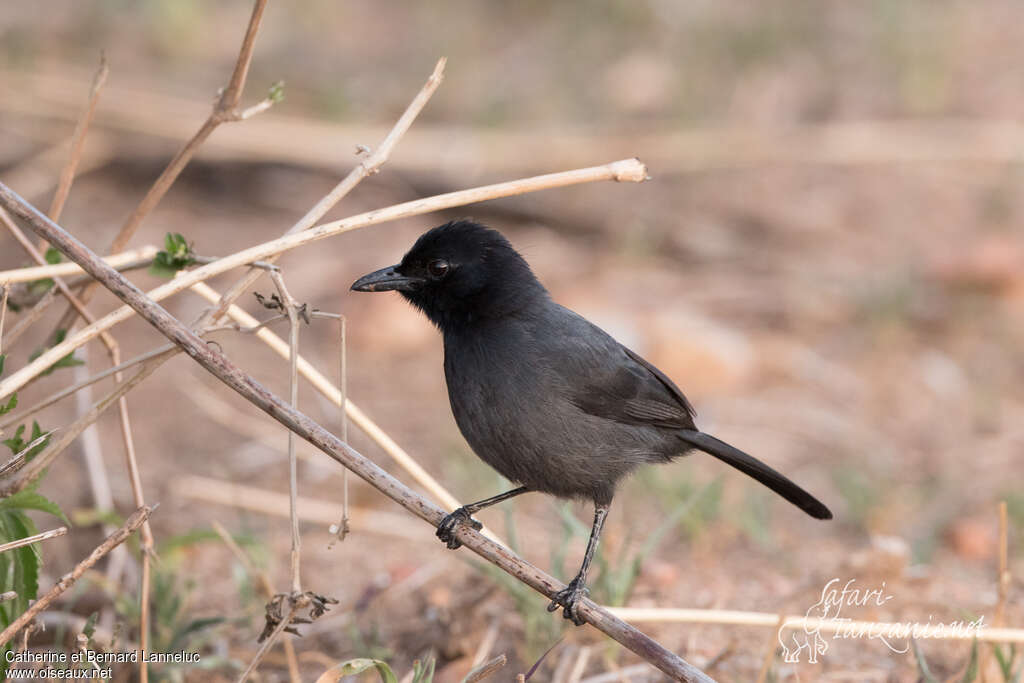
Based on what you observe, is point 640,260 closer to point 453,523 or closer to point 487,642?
point 487,642

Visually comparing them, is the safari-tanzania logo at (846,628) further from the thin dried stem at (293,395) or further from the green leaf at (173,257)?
the green leaf at (173,257)

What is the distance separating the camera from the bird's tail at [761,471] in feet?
11.3

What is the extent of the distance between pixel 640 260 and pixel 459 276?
14.2 feet

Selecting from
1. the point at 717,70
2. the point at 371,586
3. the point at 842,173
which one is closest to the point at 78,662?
the point at 371,586

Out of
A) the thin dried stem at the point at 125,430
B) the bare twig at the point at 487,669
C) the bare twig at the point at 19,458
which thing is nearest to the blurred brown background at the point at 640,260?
the thin dried stem at the point at 125,430

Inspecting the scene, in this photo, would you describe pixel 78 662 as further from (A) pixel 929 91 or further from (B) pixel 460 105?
(A) pixel 929 91

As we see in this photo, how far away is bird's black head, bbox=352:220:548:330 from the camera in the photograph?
130 inches

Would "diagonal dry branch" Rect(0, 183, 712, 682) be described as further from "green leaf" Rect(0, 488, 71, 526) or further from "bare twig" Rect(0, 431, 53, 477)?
"green leaf" Rect(0, 488, 71, 526)

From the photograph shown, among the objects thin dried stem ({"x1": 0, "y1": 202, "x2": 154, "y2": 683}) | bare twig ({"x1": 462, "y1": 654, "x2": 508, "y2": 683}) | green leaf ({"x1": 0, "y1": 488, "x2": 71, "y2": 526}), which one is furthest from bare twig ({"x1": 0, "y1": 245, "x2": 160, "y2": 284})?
bare twig ({"x1": 462, "y1": 654, "x2": 508, "y2": 683})

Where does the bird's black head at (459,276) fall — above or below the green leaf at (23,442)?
above

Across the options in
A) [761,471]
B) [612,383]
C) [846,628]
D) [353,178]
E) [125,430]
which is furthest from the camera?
[761,471]

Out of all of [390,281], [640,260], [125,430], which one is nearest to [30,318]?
[125,430]

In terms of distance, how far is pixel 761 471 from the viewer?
3.50m

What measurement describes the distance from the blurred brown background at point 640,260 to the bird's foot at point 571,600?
356 mm
